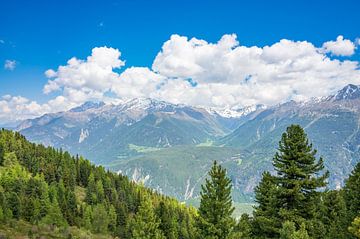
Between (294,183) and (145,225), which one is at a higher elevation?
(294,183)

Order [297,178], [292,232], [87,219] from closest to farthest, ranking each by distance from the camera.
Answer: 1. [292,232]
2. [297,178]
3. [87,219]

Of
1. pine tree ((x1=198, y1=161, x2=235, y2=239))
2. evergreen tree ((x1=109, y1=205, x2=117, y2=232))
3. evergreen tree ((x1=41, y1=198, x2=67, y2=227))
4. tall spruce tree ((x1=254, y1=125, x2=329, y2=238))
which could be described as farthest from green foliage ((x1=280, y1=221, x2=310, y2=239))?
evergreen tree ((x1=109, y1=205, x2=117, y2=232))

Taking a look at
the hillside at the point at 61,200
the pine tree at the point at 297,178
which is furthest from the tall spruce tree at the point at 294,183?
the hillside at the point at 61,200

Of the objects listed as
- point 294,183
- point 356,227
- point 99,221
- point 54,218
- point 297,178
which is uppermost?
point 297,178

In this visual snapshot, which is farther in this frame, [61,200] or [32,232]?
[61,200]

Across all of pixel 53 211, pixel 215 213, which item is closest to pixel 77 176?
pixel 53 211

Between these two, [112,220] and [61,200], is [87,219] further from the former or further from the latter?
[112,220]

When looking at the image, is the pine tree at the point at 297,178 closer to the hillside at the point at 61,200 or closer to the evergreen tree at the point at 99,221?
the hillside at the point at 61,200

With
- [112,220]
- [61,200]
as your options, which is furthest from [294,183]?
[112,220]

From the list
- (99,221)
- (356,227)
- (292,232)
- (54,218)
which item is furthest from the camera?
(99,221)

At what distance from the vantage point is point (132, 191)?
173 meters

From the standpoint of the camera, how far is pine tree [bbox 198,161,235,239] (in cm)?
3369

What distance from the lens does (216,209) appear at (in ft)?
111

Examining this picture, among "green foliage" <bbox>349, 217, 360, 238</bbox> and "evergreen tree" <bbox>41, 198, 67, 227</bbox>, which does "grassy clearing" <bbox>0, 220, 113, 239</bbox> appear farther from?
"green foliage" <bbox>349, 217, 360, 238</bbox>
